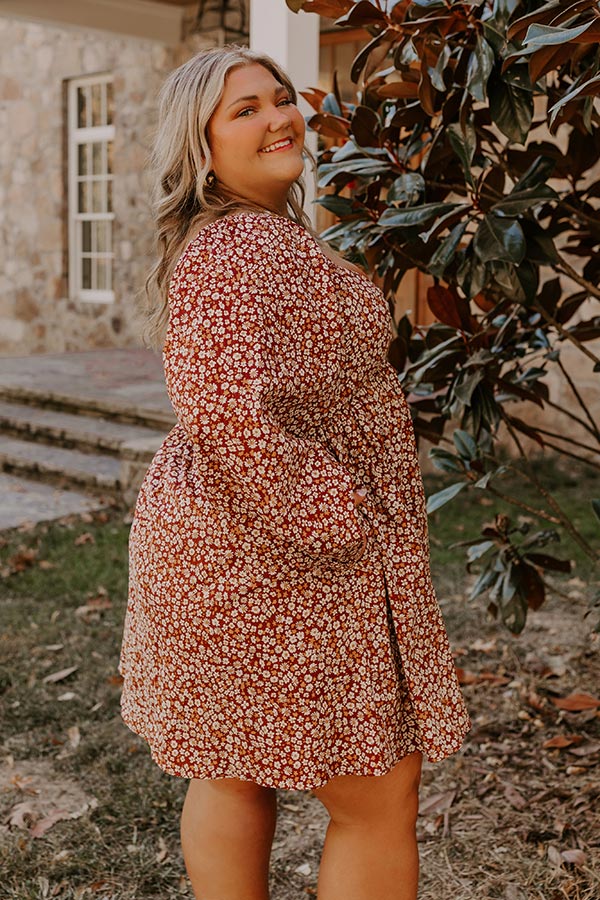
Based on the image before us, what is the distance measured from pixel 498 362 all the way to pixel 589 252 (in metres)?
0.44

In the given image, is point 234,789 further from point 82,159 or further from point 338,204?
point 82,159

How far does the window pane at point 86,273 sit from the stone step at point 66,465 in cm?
448

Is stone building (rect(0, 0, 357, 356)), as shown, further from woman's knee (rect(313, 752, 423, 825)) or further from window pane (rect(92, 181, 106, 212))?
woman's knee (rect(313, 752, 423, 825))

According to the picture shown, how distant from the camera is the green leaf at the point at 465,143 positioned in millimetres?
2072

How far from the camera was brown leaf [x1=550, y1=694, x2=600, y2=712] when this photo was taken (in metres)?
3.41

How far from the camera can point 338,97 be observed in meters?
2.66

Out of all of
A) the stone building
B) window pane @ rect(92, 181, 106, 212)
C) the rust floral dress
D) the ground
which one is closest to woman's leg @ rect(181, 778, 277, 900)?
the rust floral dress

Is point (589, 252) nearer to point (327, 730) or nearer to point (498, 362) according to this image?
point (498, 362)

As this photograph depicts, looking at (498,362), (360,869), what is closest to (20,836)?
(360,869)

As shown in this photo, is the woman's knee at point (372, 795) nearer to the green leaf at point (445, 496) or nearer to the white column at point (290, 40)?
the green leaf at point (445, 496)

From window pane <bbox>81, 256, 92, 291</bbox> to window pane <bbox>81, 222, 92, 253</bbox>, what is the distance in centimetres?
10

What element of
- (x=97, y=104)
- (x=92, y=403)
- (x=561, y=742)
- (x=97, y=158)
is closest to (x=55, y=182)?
(x=97, y=158)

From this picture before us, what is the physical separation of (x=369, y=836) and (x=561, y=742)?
1.47m

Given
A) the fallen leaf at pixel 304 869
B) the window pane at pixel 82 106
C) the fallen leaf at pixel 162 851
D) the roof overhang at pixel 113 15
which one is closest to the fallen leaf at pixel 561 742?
the fallen leaf at pixel 304 869
